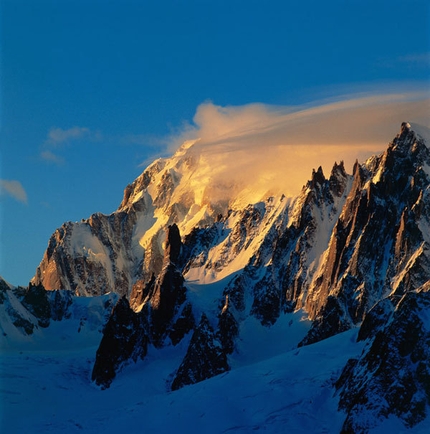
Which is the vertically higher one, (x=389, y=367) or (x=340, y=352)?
(x=340, y=352)

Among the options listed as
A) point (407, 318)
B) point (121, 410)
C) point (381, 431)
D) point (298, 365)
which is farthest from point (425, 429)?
point (121, 410)

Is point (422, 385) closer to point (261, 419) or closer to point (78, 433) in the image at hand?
point (261, 419)

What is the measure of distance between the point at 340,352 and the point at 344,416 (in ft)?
93.9

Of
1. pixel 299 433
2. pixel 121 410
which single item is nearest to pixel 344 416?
pixel 299 433

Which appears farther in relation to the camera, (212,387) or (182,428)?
(212,387)

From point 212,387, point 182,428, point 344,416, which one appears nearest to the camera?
point 344,416

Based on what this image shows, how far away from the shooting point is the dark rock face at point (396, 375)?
526ft

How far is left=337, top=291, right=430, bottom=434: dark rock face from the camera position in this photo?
526ft

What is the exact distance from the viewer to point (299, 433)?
17062 centimetres

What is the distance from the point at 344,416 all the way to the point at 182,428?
74.2 ft

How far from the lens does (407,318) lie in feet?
546

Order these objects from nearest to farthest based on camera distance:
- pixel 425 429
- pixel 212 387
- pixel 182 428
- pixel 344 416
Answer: pixel 425 429, pixel 344 416, pixel 182 428, pixel 212 387

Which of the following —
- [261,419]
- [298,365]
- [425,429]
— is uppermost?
[298,365]

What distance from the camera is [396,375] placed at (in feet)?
536
